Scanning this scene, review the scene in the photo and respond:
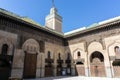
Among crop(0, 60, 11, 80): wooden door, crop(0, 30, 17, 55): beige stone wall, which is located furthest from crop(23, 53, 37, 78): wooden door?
crop(0, 30, 17, 55): beige stone wall

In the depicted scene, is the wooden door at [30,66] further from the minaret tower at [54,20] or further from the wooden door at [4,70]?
the minaret tower at [54,20]

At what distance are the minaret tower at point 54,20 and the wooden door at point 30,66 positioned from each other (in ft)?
53.2

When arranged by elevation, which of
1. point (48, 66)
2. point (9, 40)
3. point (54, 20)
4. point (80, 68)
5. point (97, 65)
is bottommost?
point (80, 68)

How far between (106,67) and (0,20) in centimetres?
1314

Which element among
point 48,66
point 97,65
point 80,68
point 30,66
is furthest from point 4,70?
point 97,65

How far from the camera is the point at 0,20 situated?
11.4 metres

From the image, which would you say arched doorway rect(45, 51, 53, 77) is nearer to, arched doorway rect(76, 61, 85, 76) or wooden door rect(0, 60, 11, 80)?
arched doorway rect(76, 61, 85, 76)

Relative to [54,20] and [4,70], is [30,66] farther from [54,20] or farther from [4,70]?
[54,20]

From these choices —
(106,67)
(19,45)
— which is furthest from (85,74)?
(19,45)

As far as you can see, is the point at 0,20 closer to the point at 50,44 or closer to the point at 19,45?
the point at 19,45

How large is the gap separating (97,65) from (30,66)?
852 cm

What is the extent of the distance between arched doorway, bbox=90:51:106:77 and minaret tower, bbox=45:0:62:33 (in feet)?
51.1

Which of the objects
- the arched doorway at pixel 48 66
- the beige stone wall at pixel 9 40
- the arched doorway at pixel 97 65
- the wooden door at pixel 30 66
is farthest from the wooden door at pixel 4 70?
the arched doorway at pixel 97 65

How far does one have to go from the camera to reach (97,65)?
1450 centimetres
